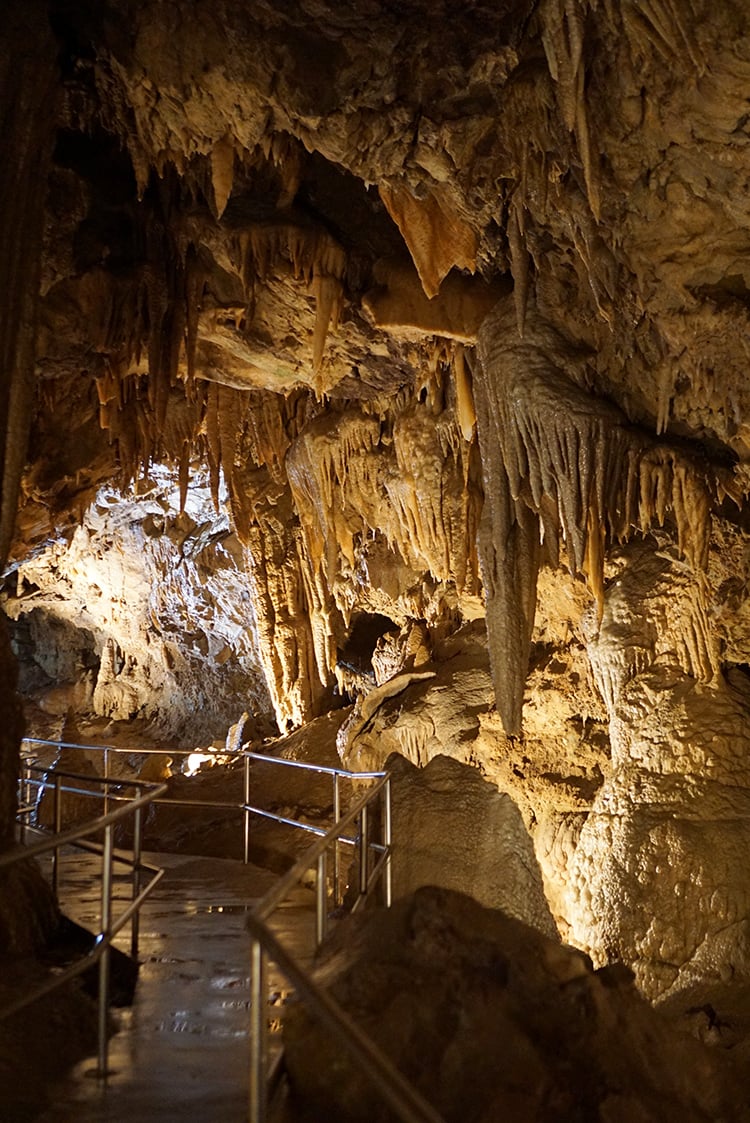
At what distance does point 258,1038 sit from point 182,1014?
2071mm

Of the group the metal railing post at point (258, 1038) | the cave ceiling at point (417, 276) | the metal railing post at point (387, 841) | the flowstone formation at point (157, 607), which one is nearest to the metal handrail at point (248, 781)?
the metal railing post at point (387, 841)

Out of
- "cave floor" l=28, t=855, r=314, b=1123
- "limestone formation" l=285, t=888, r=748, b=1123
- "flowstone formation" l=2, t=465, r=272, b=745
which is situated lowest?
"cave floor" l=28, t=855, r=314, b=1123

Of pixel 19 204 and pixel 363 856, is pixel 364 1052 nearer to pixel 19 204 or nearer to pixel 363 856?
pixel 363 856

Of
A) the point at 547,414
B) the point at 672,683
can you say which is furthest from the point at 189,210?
the point at 672,683

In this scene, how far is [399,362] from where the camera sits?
27.8ft

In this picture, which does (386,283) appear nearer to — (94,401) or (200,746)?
(94,401)

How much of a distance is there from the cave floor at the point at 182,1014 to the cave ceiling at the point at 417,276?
2.38 metres

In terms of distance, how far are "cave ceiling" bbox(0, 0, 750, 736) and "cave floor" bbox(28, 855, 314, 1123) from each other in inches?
93.5

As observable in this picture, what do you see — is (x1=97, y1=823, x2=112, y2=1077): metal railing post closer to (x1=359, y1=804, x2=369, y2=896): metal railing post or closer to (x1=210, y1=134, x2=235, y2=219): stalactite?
(x1=359, y1=804, x2=369, y2=896): metal railing post

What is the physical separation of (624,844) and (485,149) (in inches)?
194

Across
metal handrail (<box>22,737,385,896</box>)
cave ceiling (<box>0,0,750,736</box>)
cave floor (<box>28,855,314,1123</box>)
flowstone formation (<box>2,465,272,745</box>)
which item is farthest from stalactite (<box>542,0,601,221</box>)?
flowstone formation (<box>2,465,272,745</box>)

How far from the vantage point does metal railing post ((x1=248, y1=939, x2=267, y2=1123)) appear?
1.79m

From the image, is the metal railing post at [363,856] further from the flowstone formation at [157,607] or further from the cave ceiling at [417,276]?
the flowstone formation at [157,607]

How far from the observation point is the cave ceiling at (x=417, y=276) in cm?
458
